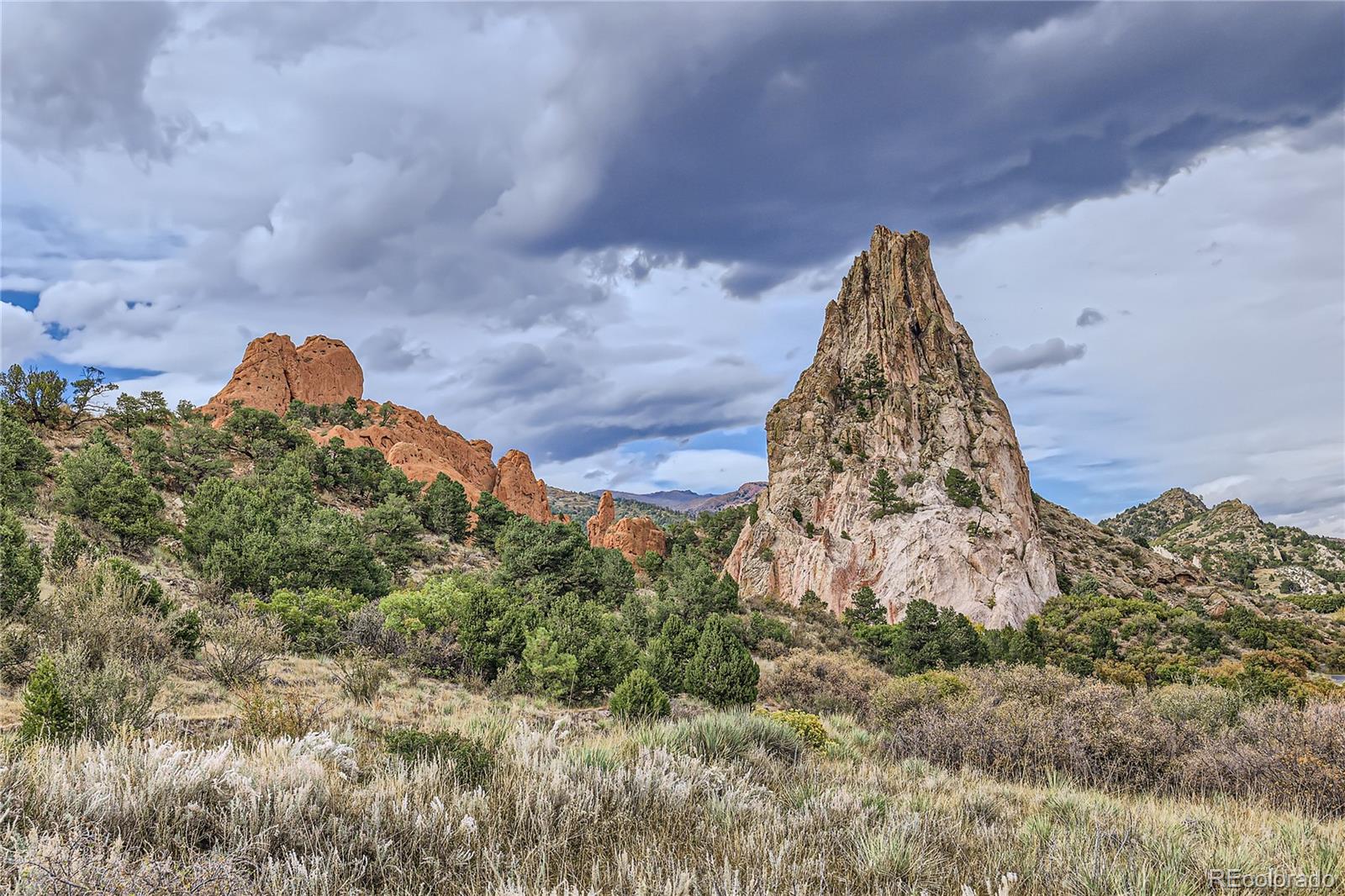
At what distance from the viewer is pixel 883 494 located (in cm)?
4762

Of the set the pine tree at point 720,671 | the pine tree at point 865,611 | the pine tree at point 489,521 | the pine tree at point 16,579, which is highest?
the pine tree at point 489,521

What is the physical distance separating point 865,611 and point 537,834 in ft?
130

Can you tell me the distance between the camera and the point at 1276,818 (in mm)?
5574

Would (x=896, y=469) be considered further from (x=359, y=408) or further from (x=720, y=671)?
(x=359, y=408)

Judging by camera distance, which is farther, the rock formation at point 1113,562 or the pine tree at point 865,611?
the rock formation at point 1113,562

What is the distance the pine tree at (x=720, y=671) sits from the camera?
13734 mm

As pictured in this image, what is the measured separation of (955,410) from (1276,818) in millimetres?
50478

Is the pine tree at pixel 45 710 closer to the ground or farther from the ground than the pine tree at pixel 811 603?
farther from the ground

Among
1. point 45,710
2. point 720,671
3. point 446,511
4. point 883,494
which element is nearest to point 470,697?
point 720,671

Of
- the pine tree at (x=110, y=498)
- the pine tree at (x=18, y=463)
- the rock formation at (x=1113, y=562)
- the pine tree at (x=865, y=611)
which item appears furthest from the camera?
the rock formation at (x=1113, y=562)

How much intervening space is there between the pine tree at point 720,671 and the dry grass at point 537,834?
889 cm

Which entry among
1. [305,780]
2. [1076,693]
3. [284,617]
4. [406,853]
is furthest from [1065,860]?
[284,617]

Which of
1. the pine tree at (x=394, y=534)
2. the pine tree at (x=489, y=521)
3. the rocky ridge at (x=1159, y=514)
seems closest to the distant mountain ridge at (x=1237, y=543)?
the rocky ridge at (x=1159, y=514)

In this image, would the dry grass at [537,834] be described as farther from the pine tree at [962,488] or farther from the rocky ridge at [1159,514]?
the rocky ridge at [1159,514]
